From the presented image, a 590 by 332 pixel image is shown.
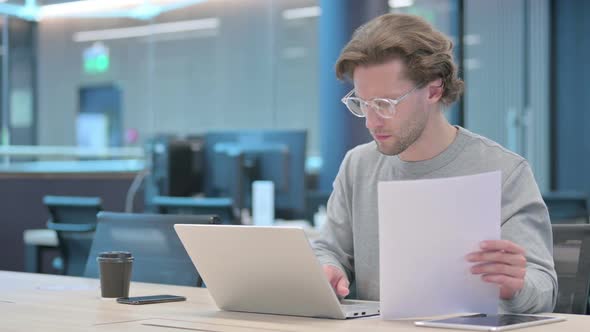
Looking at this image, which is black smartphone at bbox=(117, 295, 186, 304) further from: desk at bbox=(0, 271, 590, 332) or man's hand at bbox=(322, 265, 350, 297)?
man's hand at bbox=(322, 265, 350, 297)

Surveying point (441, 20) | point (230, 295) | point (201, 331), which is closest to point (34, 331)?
point (201, 331)

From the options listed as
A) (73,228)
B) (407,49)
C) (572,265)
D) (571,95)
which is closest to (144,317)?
(407,49)

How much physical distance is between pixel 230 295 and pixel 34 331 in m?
0.44

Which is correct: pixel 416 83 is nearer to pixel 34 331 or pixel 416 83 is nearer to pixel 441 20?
pixel 34 331

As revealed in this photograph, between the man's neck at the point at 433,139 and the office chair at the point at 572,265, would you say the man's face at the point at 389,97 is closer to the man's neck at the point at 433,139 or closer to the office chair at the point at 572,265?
the man's neck at the point at 433,139

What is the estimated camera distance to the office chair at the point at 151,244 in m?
2.62

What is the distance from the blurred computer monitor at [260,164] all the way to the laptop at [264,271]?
10.5ft

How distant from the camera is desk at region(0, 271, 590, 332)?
1.77m

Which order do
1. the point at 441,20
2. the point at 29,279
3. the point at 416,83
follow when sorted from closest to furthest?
the point at 416,83
the point at 29,279
the point at 441,20

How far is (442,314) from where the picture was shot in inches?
72.7

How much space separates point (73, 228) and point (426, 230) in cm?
368

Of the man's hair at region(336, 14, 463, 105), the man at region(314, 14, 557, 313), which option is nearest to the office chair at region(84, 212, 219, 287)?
the man at region(314, 14, 557, 313)

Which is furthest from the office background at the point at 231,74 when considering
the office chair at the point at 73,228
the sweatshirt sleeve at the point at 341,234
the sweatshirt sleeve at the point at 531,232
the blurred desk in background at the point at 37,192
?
the sweatshirt sleeve at the point at 531,232

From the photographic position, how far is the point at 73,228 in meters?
5.11
